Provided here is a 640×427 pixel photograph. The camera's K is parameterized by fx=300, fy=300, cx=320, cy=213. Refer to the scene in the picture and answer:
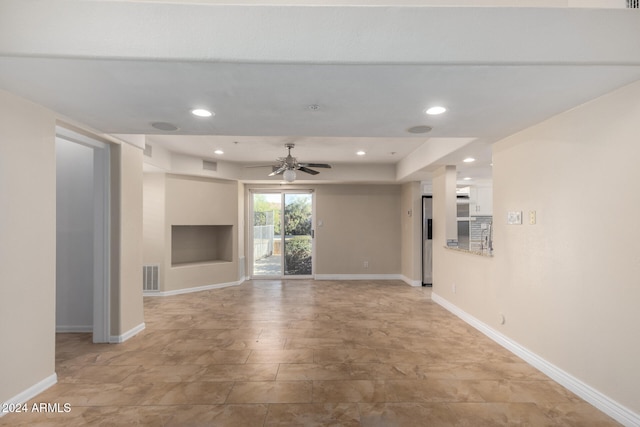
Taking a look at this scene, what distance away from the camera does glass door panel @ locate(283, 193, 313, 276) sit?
7.24 metres

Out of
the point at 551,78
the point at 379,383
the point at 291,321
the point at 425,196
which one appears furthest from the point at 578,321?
the point at 425,196

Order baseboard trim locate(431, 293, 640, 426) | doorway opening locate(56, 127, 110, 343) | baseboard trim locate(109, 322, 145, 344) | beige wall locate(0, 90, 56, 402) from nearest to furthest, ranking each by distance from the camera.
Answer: baseboard trim locate(431, 293, 640, 426)
beige wall locate(0, 90, 56, 402)
baseboard trim locate(109, 322, 145, 344)
doorway opening locate(56, 127, 110, 343)

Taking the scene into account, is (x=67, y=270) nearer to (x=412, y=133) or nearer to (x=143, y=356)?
(x=143, y=356)

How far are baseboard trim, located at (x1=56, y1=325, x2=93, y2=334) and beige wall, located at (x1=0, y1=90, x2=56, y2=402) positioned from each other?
1.47 metres

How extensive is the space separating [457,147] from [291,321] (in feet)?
10.3

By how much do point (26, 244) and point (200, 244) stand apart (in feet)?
14.5

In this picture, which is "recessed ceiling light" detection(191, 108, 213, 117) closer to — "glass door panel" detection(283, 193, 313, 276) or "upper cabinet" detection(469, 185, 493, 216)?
"glass door panel" detection(283, 193, 313, 276)

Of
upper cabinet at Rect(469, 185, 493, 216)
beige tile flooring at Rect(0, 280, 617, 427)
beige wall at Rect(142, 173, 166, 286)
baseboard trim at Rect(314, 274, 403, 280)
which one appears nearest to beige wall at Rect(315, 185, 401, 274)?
baseboard trim at Rect(314, 274, 403, 280)

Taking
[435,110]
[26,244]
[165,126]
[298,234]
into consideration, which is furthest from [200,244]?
[435,110]

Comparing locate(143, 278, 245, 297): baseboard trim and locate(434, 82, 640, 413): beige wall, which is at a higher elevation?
locate(434, 82, 640, 413): beige wall

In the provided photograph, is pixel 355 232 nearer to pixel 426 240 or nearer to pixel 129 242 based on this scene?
pixel 426 240

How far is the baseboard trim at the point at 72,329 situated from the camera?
12.3ft

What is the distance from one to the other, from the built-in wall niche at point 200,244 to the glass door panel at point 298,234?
136cm

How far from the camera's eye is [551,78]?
1.88m
